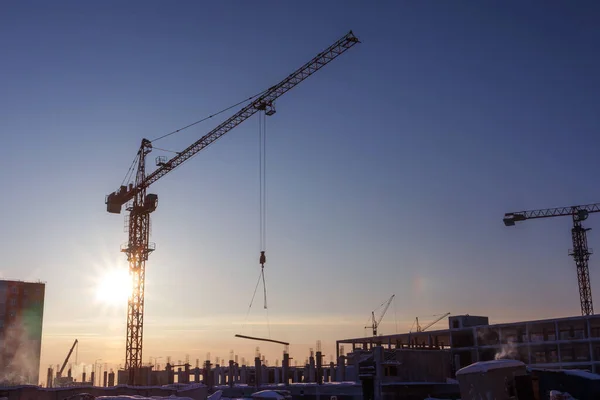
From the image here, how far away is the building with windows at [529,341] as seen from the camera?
8300cm

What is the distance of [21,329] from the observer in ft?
487

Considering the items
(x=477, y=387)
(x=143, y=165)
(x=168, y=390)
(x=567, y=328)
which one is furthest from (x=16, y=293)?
(x=477, y=387)

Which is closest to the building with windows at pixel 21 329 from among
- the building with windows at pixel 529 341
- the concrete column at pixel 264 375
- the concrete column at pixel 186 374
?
the concrete column at pixel 186 374

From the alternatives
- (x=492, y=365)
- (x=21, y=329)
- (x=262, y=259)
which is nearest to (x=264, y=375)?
(x=262, y=259)

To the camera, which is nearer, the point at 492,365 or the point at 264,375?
the point at 492,365

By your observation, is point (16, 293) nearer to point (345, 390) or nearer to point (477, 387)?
point (345, 390)

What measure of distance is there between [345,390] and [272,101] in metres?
42.1

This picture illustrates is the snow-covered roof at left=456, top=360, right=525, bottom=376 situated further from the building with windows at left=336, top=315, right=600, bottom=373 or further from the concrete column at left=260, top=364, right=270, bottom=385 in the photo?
the concrete column at left=260, top=364, right=270, bottom=385

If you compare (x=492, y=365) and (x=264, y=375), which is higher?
(x=492, y=365)

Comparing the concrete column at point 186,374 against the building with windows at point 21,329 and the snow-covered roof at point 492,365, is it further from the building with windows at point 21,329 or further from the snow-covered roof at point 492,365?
the snow-covered roof at point 492,365

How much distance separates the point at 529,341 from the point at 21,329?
114m

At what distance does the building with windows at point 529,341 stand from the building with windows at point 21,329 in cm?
8956

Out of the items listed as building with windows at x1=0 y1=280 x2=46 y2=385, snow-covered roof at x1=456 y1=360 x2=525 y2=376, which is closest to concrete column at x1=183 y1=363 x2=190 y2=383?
building with windows at x1=0 y1=280 x2=46 y2=385

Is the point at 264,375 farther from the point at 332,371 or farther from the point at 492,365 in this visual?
the point at 492,365
